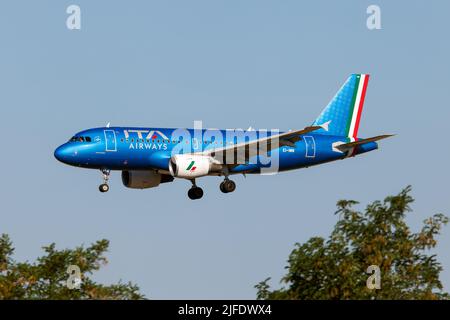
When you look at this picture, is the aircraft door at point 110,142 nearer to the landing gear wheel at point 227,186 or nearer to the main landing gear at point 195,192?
the main landing gear at point 195,192

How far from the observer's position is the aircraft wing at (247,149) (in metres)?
78.5

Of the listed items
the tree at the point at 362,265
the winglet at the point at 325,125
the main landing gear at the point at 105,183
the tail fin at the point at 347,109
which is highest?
the tail fin at the point at 347,109

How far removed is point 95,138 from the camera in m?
76.8

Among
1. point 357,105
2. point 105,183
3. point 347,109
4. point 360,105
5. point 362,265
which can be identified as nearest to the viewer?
point 362,265

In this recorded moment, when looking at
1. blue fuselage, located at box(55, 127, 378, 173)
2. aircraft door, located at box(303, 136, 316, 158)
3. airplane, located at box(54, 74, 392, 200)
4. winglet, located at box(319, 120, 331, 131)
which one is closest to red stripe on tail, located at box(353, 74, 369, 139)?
airplane, located at box(54, 74, 392, 200)

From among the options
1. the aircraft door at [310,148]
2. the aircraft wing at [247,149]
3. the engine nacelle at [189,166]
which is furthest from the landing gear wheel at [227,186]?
the aircraft door at [310,148]

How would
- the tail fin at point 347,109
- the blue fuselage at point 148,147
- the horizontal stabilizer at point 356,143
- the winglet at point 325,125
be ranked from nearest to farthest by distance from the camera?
the blue fuselage at point 148,147 < the horizontal stabilizer at point 356,143 < the winglet at point 325,125 < the tail fin at point 347,109

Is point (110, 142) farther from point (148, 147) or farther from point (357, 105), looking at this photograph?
point (357, 105)

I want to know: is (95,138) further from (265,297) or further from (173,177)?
(265,297)

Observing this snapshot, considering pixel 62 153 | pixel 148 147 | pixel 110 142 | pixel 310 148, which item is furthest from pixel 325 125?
pixel 62 153

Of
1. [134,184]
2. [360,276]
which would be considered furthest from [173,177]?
[360,276]

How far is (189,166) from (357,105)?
20.5 meters

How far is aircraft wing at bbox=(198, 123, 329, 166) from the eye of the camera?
258 feet

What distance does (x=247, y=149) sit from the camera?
261ft
